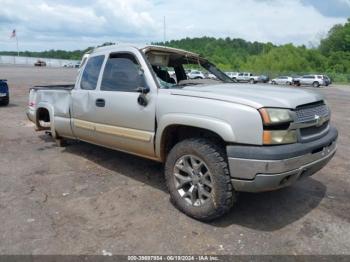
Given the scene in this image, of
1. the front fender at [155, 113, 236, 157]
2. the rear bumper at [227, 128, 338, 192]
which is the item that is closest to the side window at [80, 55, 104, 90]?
the front fender at [155, 113, 236, 157]

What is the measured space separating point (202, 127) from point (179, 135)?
0.67 meters

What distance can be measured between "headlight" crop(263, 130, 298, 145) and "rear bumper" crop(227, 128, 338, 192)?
0.05 meters

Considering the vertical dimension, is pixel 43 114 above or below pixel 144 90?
below

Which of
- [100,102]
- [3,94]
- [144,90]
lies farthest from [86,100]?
[3,94]

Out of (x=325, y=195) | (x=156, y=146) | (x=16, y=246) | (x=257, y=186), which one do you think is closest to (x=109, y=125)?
(x=156, y=146)

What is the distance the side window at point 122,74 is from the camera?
172 inches

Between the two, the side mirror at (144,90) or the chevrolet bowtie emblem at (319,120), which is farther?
the side mirror at (144,90)

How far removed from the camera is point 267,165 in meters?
3.15

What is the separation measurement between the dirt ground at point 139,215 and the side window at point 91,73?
129 cm

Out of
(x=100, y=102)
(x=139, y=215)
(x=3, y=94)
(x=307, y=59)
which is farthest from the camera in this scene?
(x=307, y=59)

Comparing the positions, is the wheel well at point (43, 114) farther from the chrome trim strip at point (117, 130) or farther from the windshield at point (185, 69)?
the windshield at point (185, 69)

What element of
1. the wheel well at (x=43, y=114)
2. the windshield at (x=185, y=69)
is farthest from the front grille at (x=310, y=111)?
the wheel well at (x=43, y=114)

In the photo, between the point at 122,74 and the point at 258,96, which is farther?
the point at 122,74

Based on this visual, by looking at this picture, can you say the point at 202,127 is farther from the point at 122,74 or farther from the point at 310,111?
the point at 122,74
